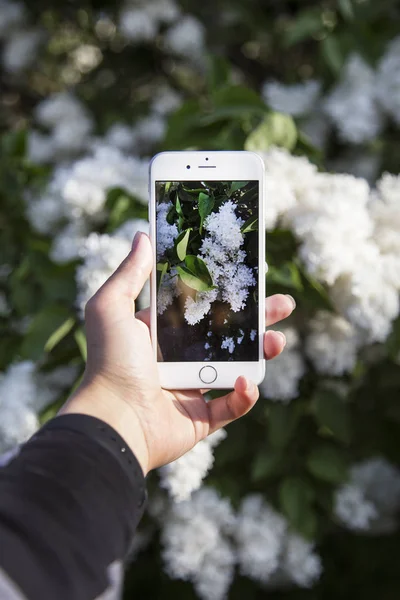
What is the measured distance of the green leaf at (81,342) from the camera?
120 cm

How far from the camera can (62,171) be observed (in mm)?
1444

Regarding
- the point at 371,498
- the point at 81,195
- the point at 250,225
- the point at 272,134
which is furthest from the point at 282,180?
the point at 371,498

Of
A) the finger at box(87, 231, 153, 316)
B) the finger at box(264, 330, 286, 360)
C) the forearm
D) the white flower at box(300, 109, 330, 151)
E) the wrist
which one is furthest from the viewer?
the white flower at box(300, 109, 330, 151)

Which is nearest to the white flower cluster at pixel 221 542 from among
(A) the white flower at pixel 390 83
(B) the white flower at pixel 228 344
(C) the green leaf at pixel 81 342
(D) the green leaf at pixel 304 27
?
(C) the green leaf at pixel 81 342

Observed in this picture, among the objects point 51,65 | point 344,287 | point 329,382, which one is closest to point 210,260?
point 344,287

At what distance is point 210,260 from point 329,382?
0.51 meters

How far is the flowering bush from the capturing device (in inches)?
46.4

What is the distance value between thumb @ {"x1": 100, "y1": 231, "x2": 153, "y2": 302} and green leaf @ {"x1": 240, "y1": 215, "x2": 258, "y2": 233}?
0.48 ft

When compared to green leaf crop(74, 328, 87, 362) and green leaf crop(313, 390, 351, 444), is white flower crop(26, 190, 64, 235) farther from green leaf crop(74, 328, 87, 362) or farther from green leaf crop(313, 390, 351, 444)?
green leaf crop(313, 390, 351, 444)

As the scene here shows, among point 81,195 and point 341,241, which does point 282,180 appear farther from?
point 81,195

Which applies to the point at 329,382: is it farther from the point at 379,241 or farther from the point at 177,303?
the point at 177,303

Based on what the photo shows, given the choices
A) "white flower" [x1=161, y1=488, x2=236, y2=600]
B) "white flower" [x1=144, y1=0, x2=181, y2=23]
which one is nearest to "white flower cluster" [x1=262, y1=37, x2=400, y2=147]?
"white flower" [x1=144, y1=0, x2=181, y2=23]

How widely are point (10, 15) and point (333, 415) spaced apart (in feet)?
4.82

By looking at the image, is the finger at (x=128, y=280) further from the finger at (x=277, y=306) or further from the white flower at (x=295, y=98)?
the white flower at (x=295, y=98)
